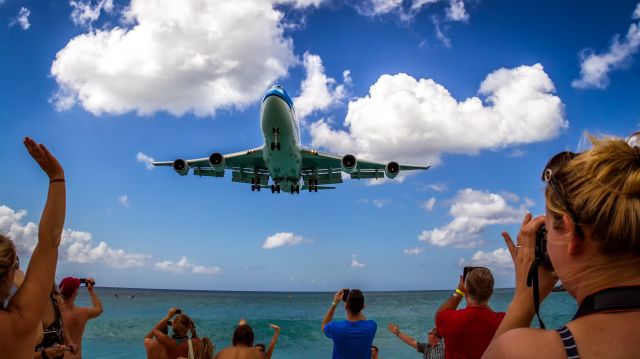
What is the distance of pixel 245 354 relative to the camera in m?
4.80

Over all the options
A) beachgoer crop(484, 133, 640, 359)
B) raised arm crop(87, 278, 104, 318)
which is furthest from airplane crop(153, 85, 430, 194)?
beachgoer crop(484, 133, 640, 359)

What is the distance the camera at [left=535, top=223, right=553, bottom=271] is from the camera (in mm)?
1775

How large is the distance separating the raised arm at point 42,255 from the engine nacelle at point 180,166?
25.0 metres

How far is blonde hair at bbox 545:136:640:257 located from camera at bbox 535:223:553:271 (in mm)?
359

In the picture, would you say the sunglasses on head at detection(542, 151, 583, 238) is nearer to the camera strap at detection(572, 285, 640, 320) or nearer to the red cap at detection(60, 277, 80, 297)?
the camera strap at detection(572, 285, 640, 320)

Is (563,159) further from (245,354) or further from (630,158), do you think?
(245,354)

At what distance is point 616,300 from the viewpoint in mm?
1327

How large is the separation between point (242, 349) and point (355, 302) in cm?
137

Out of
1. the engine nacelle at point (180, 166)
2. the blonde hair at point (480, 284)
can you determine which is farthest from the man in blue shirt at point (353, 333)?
the engine nacelle at point (180, 166)

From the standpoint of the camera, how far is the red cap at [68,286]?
19.3ft

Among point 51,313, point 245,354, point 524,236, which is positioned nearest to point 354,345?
point 245,354

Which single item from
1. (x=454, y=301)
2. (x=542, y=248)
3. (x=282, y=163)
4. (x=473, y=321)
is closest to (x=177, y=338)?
(x=454, y=301)

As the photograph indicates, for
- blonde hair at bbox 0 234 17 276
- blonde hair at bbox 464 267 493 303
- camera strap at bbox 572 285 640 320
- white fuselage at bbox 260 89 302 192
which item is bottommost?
blonde hair at bbox 464 267 493 303

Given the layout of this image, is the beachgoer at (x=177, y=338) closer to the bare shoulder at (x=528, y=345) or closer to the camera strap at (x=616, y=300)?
the bare shoulder at (x=528, y=345)
